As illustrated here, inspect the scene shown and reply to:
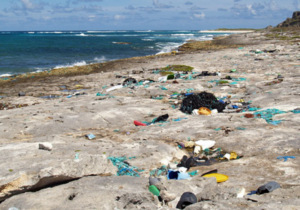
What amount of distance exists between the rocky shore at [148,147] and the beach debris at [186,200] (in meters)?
0.13

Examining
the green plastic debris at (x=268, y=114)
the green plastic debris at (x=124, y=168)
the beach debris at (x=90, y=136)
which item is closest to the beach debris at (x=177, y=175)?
the green plastic debris at (x=124, y=168)

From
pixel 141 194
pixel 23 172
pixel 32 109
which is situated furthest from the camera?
pixel 32 109

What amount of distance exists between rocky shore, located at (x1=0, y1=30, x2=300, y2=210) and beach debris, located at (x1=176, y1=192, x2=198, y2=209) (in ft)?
0.43

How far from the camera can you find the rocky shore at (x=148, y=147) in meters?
3.52

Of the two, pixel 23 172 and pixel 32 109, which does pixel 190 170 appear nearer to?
pixel 23 172

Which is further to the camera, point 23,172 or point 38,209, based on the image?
point 23,172

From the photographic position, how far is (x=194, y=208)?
308 cm

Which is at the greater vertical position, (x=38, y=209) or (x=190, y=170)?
(x=38, y=209)

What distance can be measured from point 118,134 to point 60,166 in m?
3.13

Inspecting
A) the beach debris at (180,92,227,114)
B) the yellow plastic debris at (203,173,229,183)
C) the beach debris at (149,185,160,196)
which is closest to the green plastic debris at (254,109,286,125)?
the beach debris at (180,92,227,114)

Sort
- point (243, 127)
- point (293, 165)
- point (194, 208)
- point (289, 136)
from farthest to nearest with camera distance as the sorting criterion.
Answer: point (243, 127) < point (289, 136) < point (293, 165) < point (194, 208)

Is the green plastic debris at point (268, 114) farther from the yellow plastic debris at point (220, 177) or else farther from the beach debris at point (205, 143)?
the yellow plastic debris at point (220, 177)

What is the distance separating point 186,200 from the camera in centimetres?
349

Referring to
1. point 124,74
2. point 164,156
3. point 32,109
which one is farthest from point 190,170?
point 124,74
